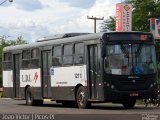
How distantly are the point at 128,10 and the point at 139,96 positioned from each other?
730 inches

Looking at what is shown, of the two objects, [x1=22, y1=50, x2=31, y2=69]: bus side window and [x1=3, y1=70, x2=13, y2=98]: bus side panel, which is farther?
[x1=3, y1=70, x2=13, y2=98]: bus side panel

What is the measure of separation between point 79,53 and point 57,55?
2139mm

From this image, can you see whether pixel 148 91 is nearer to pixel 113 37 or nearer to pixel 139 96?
pixel 139 96

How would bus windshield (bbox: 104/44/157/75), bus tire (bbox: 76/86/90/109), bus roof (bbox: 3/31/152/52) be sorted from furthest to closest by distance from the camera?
1. bus tire (bbox: 76/86/90/109)
2. bus roof (bbox: 3/31/152/52)
3. bus windshield (bbox: 104/44/157/75)

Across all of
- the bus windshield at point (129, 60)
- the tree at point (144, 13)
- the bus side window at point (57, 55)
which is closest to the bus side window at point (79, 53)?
the bus side window at point (57, 55)

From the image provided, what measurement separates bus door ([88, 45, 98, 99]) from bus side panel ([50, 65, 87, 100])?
1.34ft

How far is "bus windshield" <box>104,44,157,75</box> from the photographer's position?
84.6 feet

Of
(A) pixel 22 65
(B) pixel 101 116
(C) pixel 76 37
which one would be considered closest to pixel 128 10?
(A) pixel 22 65

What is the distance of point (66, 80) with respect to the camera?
94.1ft

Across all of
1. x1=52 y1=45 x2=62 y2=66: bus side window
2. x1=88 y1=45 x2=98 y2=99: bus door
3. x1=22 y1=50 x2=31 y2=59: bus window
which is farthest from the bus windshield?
x1=22 y1=50 x2=31 y2=59: bus window

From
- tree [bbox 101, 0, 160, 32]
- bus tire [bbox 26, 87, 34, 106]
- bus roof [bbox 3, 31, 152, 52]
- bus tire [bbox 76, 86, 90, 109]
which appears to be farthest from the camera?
tree [bbox 101, 0, 160, 32]

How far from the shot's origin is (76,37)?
1103 inches

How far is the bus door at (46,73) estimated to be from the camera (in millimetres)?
30266

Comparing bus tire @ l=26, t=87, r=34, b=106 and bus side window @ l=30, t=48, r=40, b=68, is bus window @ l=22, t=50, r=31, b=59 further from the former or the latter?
bus tire @ l=26, t=87, r=34, b=106
